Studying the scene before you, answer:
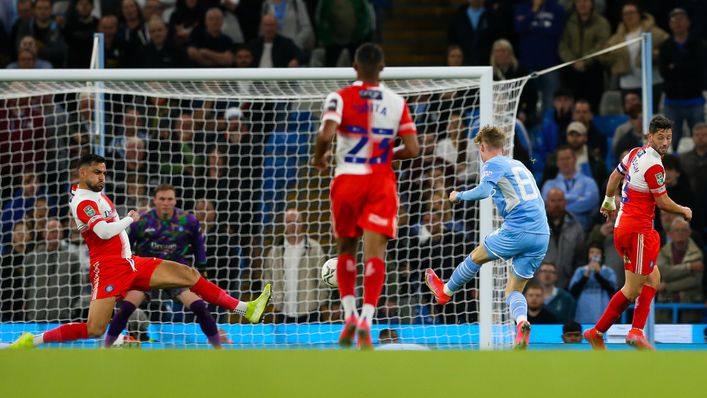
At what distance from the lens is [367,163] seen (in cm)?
692

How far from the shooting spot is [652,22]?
1448cm

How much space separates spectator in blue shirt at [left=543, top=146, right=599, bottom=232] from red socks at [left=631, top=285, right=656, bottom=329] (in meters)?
3.46

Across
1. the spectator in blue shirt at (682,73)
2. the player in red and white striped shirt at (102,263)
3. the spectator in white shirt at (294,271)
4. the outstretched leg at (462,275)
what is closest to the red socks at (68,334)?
the player in red and white striped shirt at (102,263)

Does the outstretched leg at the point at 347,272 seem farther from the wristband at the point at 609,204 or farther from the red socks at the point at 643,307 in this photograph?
the red socks at the point at 643,307

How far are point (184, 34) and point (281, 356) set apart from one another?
10130mm

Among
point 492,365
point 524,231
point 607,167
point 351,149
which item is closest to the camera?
point 492,365

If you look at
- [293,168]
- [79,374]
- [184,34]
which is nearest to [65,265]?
[293,168]

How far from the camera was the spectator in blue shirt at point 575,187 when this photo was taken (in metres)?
12.9

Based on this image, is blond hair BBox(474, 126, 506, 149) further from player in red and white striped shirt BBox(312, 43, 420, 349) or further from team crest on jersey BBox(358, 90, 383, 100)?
team crest on jersey BBox(358, 90, 383, 100)

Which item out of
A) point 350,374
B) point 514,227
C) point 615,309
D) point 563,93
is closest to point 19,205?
point 514,227

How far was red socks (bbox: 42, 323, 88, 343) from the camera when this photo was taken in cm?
912

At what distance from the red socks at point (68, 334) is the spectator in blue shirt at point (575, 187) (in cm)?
565

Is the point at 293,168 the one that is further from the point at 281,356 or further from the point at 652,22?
the point at 281,356

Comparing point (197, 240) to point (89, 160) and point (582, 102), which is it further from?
point (582, 102)
